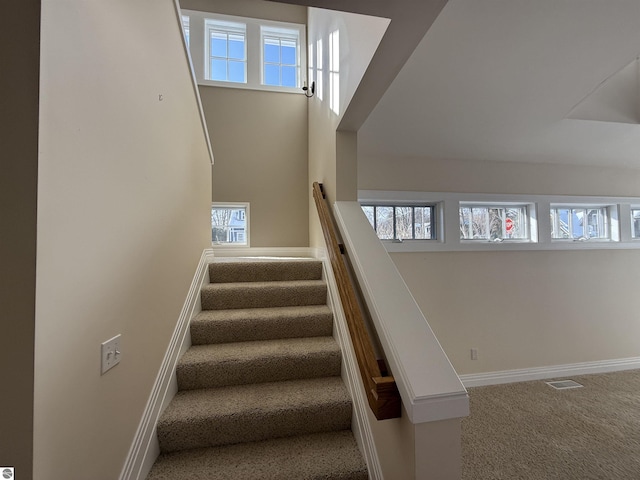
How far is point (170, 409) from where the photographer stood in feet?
4.79

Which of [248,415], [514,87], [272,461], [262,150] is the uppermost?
[262,150]

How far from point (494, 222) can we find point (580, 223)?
1.12m

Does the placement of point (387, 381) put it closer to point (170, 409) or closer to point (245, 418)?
point (245, 418)

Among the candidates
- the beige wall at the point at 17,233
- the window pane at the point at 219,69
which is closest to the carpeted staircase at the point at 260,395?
the beige wall at the point at 17,233

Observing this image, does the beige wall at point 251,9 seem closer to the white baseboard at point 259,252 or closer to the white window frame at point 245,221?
the white window frame at point 245,221

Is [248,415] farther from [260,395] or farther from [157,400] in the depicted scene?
[157,400]

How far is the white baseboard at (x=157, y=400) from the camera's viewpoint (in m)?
1.18

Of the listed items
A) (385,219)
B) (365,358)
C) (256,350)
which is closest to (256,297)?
(256,350)

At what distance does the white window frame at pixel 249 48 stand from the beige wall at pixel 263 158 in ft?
0.28

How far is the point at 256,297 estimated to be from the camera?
2164 mm

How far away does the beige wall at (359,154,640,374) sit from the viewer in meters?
2.76

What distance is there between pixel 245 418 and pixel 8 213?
1285mm

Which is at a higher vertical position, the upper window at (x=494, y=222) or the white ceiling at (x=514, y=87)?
the white ceiling at (x=514, y=87)

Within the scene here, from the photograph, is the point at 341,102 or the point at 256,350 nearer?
the point at 256,350
